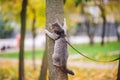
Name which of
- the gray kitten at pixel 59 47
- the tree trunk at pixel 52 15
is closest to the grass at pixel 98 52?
the tree trunk at pixel 52 15

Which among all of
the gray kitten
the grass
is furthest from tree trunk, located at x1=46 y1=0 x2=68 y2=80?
the grass

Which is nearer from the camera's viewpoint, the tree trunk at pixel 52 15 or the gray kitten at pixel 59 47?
the gray kitten at pixel 59 47

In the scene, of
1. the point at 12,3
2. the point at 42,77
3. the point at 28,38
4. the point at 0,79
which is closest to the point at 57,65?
the point at 42,77

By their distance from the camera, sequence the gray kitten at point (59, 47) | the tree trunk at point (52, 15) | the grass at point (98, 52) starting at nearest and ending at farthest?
the gray kitten at point (59, 47) < the tree trunk at point (52, 15) < the grass at point (98, 52)

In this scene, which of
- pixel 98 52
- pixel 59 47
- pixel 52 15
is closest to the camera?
pixel 59 47

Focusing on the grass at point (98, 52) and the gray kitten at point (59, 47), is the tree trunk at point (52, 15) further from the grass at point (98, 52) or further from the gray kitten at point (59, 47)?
the grass at point (98, 52)

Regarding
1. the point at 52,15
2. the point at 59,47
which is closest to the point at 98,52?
the point at 52,15

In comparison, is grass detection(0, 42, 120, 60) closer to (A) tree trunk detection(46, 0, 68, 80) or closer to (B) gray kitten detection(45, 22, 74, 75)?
(A) tree trunk detection(46, 0, 68, 80)

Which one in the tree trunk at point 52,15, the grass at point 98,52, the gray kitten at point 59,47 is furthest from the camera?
the grass at point 98,52

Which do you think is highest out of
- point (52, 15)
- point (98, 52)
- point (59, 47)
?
point (52, 15)

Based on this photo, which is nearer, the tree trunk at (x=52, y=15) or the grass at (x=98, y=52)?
the tree trunk at (x=52, y=15)

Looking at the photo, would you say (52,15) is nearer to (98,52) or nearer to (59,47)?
(59,47)

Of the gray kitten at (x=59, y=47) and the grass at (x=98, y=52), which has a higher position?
the gray kitten at (x=59, y=47)

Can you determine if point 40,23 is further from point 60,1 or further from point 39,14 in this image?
point 60,1
